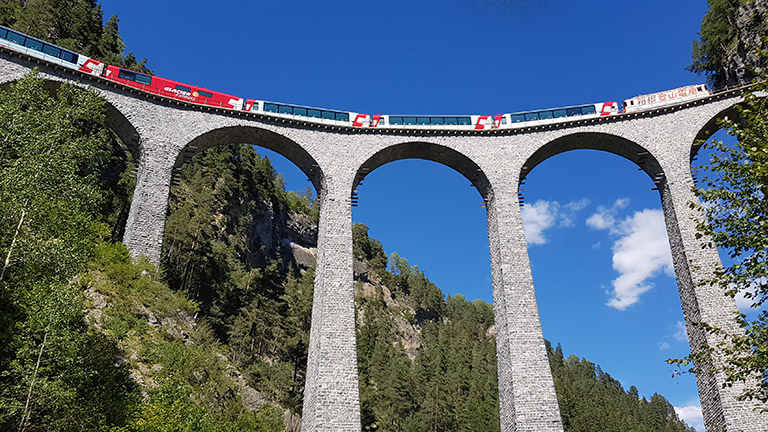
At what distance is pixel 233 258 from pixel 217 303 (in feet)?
28.9

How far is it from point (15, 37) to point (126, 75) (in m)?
4.84

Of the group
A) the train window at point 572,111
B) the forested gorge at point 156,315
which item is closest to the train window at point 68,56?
the forested gorge at point 156,315

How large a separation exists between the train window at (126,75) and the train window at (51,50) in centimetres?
277

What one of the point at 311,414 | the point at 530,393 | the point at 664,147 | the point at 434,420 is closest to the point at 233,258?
the point at 434,420

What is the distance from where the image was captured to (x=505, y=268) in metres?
26.4

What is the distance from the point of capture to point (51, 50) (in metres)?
26.1

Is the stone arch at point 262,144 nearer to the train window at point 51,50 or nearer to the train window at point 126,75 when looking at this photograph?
the train window at point 126,75

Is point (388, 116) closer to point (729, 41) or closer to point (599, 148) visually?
point (599, 148)

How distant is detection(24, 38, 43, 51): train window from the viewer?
2559 centimetres

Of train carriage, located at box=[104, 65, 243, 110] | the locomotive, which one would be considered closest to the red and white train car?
the locomotive

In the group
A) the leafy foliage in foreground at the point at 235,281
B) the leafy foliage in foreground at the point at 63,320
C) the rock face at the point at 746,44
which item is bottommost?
the leafy foliage in foreground at the point at 63,320

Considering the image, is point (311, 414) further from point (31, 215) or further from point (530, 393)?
point (31, 215)

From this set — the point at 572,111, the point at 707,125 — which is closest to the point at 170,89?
the point at 572,111

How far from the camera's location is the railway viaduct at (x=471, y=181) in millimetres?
23000
